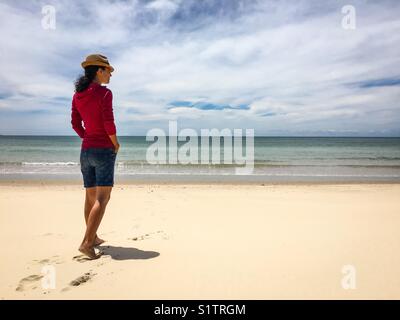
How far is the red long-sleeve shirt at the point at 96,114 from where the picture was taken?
117 inches

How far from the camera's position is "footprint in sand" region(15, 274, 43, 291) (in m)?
2.58

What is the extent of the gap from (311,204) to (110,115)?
4926 mm

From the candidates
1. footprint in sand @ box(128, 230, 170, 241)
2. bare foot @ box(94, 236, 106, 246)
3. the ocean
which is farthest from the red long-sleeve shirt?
the ocean

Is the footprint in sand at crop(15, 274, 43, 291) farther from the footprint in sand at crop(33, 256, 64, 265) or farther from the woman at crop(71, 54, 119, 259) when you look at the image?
the woman at crop(71, 54, 119, 259)

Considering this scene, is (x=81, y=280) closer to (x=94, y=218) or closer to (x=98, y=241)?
(x=94, y=218)

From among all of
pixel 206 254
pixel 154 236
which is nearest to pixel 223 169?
pixel 154 236

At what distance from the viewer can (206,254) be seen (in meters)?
3.38

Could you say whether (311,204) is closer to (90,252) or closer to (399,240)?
(399,240)

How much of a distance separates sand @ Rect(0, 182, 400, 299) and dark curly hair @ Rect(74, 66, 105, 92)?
72.3 inches

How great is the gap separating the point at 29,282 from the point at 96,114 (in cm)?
170

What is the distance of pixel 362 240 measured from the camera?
3.83 meters
